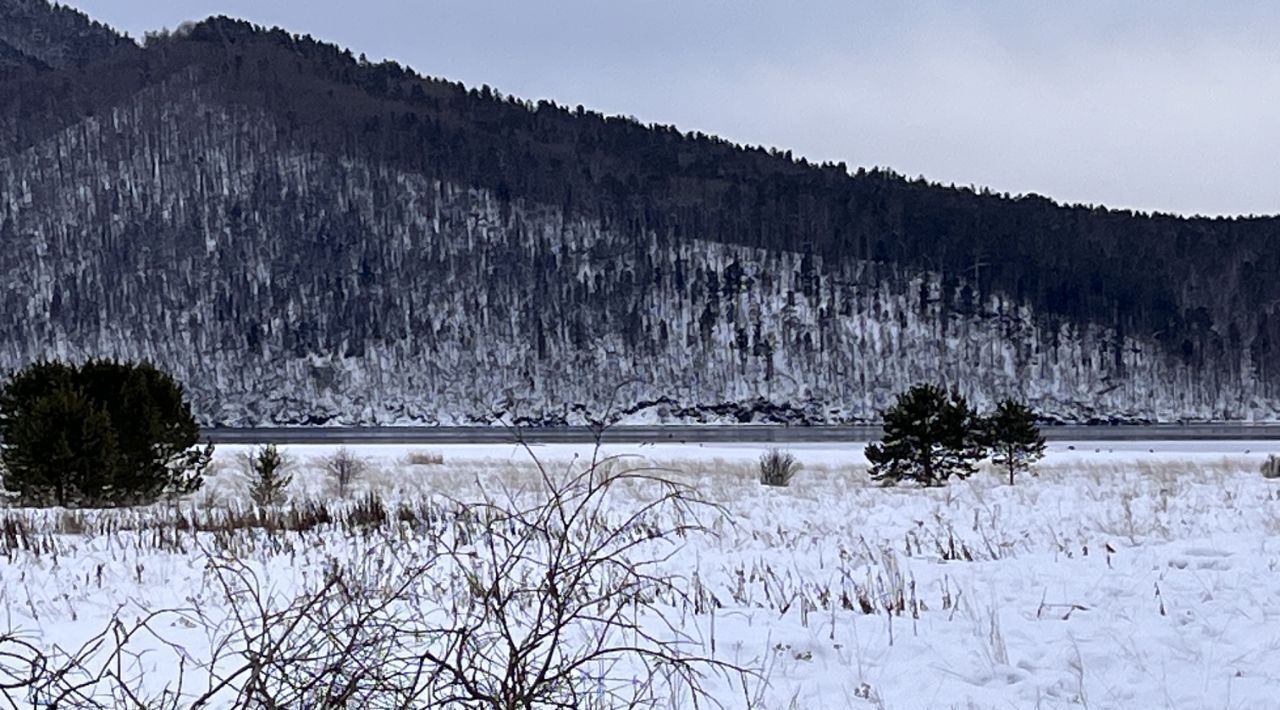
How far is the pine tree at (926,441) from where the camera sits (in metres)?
24.6

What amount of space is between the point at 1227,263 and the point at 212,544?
129 metres

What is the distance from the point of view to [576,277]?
109 meters

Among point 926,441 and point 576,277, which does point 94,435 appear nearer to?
point 926,441

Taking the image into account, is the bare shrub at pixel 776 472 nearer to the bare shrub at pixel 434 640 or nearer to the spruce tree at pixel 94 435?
the spruce tree at pixel 94 435

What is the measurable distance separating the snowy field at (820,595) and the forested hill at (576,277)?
226ft

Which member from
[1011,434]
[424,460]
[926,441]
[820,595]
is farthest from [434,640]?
[424,460]

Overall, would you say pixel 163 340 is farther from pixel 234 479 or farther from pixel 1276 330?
pixel 1276 330

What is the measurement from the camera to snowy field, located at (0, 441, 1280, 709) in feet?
18.3

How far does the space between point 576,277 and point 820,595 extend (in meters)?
102

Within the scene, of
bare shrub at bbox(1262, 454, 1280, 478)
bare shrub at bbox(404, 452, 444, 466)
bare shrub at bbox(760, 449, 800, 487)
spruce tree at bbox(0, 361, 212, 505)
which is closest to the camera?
spruce tree at bbox(0, 361, 212, 505)

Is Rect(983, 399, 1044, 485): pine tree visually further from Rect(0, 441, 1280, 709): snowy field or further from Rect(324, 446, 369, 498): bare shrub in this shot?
Rect(324, 446, 369, 498): bare shrub

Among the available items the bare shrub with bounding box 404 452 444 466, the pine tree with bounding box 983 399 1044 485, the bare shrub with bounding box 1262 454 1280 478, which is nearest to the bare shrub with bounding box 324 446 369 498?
the bare shrub with bounding box 404 452 444 466

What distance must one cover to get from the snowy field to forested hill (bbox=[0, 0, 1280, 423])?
68.9 metres

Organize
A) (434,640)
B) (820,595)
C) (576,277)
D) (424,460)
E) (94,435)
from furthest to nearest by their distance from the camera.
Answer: (576,277) → (424,460) → (94,435) → (820,595) → (434,640)
